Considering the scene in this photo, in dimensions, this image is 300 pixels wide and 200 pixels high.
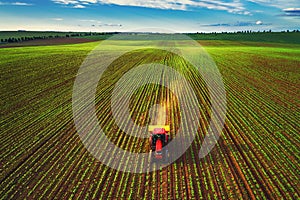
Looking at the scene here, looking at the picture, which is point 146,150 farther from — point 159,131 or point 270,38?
point 270,38

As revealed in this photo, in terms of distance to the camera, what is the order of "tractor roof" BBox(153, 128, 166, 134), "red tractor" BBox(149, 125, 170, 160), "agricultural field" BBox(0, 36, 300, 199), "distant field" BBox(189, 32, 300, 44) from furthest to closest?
"distant field" BBox(189, 32, 300, 44)
"tractor roof" BBox(153, 128, 166, 134)
"red tractor" BBox(149, 125, 170, 160)
"agricultural field" BBox(0, 36, 300, 199)

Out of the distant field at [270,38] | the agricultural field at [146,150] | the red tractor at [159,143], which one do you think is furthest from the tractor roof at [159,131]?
the distant field at [270,38]

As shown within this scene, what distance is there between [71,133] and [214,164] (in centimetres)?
812

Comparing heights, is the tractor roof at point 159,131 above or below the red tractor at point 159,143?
above

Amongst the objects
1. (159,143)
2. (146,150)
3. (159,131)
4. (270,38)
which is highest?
(270,38)

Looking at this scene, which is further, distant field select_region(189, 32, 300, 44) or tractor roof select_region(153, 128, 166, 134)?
distant field select_region(189, 32, 300, 44)

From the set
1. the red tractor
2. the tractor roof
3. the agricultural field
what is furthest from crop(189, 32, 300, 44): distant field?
the red tractor

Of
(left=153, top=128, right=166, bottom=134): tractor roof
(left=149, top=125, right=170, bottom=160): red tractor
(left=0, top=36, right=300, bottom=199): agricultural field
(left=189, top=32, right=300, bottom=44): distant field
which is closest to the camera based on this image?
(left=0, top=36, right=300, bottom=199): agricultural field

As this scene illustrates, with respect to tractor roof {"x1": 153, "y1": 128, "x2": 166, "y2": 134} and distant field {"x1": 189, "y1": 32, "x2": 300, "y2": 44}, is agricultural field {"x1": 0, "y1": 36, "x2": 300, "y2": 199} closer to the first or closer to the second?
tractor roof {"x1": 153, "y1": 128, "x2": 166, "y2": 134}

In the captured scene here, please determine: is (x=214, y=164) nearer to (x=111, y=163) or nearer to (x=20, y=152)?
(x=111, y=163)

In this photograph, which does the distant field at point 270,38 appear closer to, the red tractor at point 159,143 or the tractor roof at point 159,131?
the tractor roof at point 159,131

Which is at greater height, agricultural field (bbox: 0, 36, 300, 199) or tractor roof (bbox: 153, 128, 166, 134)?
tractor roof (bbox: 153, 128, 166, 134)

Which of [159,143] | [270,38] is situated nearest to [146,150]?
[159,143]

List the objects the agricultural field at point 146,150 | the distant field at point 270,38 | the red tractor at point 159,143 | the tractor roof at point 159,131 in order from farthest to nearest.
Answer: the distant field at point 270,38 < the tractor roof at point 159,131 < the red tractor at point 159,143 < the agricultural field at point 146,150
